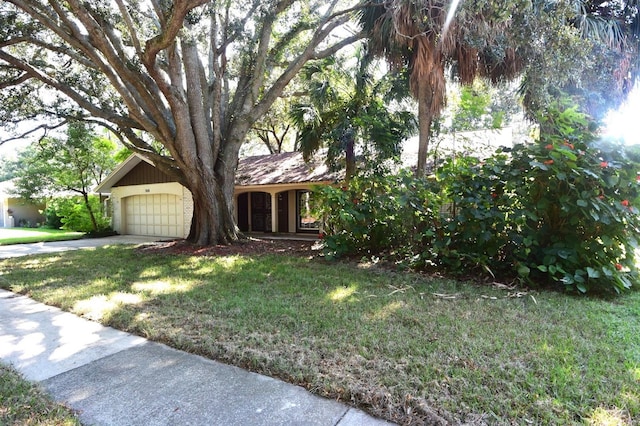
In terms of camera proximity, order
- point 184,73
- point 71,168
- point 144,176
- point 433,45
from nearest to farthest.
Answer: point 433,45, point 184,73, point 144,176, point 71,168

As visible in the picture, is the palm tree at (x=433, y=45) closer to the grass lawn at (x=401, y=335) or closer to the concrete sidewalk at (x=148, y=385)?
the grass lawn at (x=401, y=335)

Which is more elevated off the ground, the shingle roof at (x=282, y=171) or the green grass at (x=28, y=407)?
the shingle roof at (x=282, y=171)

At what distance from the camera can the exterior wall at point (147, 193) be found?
15.8m

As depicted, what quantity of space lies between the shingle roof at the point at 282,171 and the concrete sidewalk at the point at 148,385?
8854 millimetres

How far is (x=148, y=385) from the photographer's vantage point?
3.06m

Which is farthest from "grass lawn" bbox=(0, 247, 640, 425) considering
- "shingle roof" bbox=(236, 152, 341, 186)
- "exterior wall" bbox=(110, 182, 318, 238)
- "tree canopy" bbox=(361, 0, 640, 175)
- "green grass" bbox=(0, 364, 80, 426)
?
"exterior wall" bbox=(110, 182, 318, 238)

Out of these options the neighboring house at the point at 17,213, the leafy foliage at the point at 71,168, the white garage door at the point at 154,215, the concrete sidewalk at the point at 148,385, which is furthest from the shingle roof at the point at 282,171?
the neighboring house at the point at 17,213

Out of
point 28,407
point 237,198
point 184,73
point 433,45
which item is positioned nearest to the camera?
point 28,407

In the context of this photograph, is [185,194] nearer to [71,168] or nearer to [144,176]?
[144,176]

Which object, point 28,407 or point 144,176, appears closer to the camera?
point 28,407

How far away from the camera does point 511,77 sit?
8.70 metres

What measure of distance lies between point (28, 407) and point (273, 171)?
42.8 feet

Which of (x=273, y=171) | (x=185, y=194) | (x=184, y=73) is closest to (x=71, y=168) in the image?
(x=185, y=194)

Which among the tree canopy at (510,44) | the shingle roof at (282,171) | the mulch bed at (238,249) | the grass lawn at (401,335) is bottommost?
the grass lawn at (401,335)
